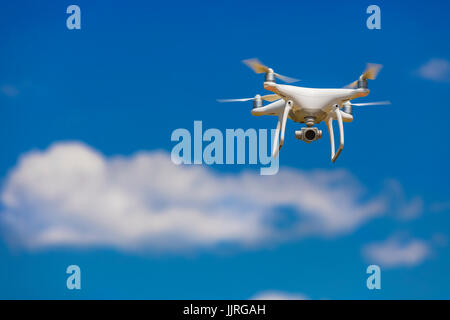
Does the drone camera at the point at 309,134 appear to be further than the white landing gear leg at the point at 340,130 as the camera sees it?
Yes

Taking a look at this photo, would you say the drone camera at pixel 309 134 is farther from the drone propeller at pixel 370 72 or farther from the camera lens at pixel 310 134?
the drone propeller at pixel 370 72

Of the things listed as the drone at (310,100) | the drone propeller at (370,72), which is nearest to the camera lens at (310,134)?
the drone at (310,100)

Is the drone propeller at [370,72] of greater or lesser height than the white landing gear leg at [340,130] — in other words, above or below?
above

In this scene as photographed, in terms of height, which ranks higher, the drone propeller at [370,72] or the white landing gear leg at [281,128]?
the drone propeller at [370,72]

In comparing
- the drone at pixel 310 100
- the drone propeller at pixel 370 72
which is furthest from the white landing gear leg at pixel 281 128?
the drone propeller at pixel 370 72

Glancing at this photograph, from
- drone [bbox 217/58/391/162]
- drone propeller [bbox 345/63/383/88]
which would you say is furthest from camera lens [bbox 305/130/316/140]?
drone propeller [bbox 345/63/383/88]

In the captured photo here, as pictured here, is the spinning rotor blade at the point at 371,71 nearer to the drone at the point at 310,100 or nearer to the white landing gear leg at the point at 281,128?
the drone at the point at 310,100

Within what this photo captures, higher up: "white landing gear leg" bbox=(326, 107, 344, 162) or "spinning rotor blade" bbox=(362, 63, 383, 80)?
"spinning rotor blade" bbox=(362, 63, 383, 80)

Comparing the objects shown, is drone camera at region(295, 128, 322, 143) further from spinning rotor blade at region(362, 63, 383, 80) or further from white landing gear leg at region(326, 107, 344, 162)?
spinning rotor blade at region(362, 63, 383, 80)
